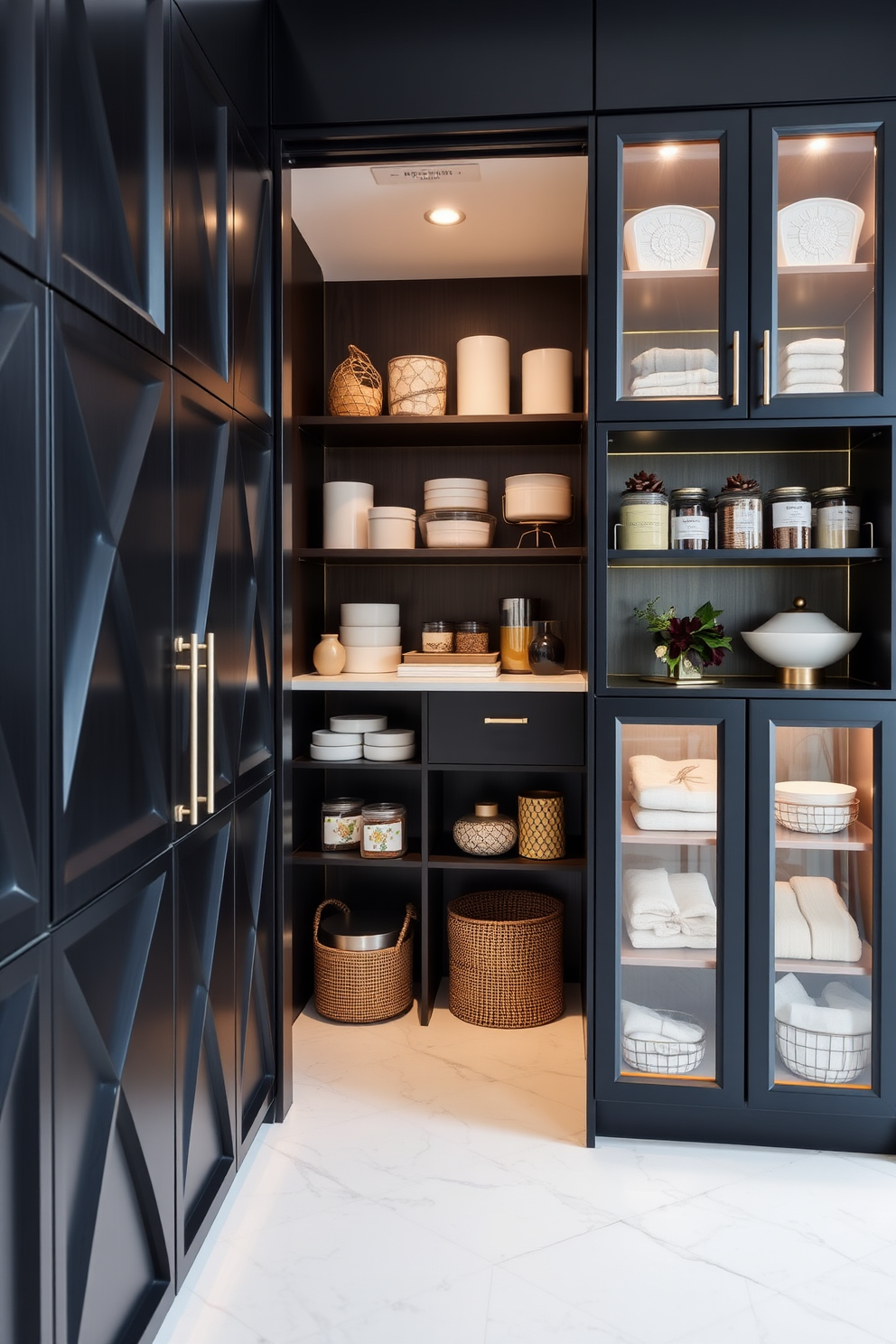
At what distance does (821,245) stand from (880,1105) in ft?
6.43

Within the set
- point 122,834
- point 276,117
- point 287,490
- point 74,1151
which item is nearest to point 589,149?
point 276,117

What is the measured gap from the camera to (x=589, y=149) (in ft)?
6.79

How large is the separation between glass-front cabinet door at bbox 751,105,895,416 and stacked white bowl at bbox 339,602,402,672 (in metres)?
1.23

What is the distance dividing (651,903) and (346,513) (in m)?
1.47

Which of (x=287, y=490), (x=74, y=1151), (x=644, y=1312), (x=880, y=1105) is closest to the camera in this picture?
(x=74, y=1151)

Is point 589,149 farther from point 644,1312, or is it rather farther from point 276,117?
point 644,1312

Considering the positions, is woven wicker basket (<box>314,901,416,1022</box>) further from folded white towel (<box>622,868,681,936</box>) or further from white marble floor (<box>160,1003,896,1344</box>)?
folded white towel (<box>622,868,681,936</box>)

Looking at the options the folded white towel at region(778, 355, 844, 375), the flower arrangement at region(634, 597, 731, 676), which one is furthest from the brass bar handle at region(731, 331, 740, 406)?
the flower arrangement at region(634, 597, 731, 676)

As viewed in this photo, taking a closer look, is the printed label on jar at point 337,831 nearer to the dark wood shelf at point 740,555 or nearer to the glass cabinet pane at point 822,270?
the dark wood shelf at point 740,555

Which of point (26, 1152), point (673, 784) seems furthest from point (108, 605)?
point (673, 784)

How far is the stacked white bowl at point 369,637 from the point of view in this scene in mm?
2770

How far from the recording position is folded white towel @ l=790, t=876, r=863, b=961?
2109mm

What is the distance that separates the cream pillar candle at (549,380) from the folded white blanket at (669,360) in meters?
0.63

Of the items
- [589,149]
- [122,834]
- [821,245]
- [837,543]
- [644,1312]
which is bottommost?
[644,1312]
